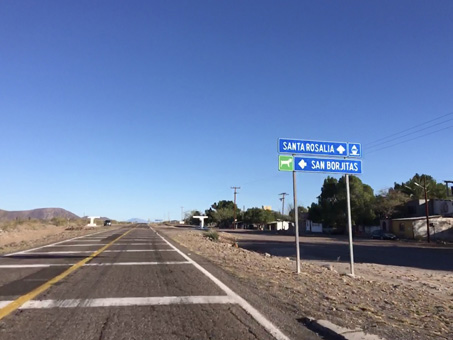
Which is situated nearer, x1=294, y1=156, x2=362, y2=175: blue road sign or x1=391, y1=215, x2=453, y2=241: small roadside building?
x1=294, y1=156, x2=362, y2=175: blue road sign

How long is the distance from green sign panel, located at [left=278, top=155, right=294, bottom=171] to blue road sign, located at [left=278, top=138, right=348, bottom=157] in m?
0.21

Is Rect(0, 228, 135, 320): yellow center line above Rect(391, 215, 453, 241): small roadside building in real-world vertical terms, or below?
below

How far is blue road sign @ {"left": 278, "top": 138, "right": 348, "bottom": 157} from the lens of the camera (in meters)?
13.7

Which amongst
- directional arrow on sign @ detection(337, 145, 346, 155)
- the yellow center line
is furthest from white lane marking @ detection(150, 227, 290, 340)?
directional arrow on sign @ detection(337, 145, 346, 155)

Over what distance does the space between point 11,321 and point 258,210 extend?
125398mm

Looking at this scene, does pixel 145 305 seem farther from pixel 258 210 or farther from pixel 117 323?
pixel 258 210

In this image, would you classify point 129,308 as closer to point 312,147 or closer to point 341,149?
point 312,147

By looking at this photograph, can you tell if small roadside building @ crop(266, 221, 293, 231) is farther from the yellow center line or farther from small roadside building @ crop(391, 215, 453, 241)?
the yellow center line

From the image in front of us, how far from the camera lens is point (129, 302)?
828 cm

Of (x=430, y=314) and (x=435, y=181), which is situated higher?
(x=435, y=181)

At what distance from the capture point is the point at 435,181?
87875 millimetres

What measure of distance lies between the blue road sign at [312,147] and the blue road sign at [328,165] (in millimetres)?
240

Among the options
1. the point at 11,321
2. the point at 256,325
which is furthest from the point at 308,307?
the point at 11,321

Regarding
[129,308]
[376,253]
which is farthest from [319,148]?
[376,253]
